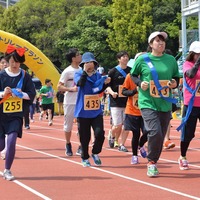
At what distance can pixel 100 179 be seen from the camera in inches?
310

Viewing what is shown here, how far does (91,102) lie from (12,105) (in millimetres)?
1452

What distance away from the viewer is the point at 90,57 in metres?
8.84

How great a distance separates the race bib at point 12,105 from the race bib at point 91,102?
1240mm

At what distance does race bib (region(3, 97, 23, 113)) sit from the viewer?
312 inches

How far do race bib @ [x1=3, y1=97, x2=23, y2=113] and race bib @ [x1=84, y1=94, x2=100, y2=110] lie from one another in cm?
124

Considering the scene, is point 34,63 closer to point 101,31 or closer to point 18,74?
point 18,74

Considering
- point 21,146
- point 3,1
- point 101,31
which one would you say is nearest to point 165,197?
point 21,146

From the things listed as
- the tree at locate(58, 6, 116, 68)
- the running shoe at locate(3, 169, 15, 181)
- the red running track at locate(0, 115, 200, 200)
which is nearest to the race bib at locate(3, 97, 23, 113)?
the running shoe at locate(3, 169, 15, 181)

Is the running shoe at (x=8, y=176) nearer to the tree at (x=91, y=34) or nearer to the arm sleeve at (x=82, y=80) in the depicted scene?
the arm sleeve at (x=82, y=80)

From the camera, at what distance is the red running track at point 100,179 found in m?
6.79

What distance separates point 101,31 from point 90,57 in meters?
47.5

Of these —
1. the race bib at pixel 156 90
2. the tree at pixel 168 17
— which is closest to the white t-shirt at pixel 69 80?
the race bib at pixel 156 90

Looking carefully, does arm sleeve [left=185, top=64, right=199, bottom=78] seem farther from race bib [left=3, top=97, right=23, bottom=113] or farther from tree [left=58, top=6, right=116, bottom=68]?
tree [left=58, top=6, right=116, bottom=68]

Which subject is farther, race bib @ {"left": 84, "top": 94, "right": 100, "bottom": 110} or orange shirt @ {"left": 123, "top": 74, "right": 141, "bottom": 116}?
orange shirt @ {"left": 123, "top": 74, "right": 141, "bottom": 116}
